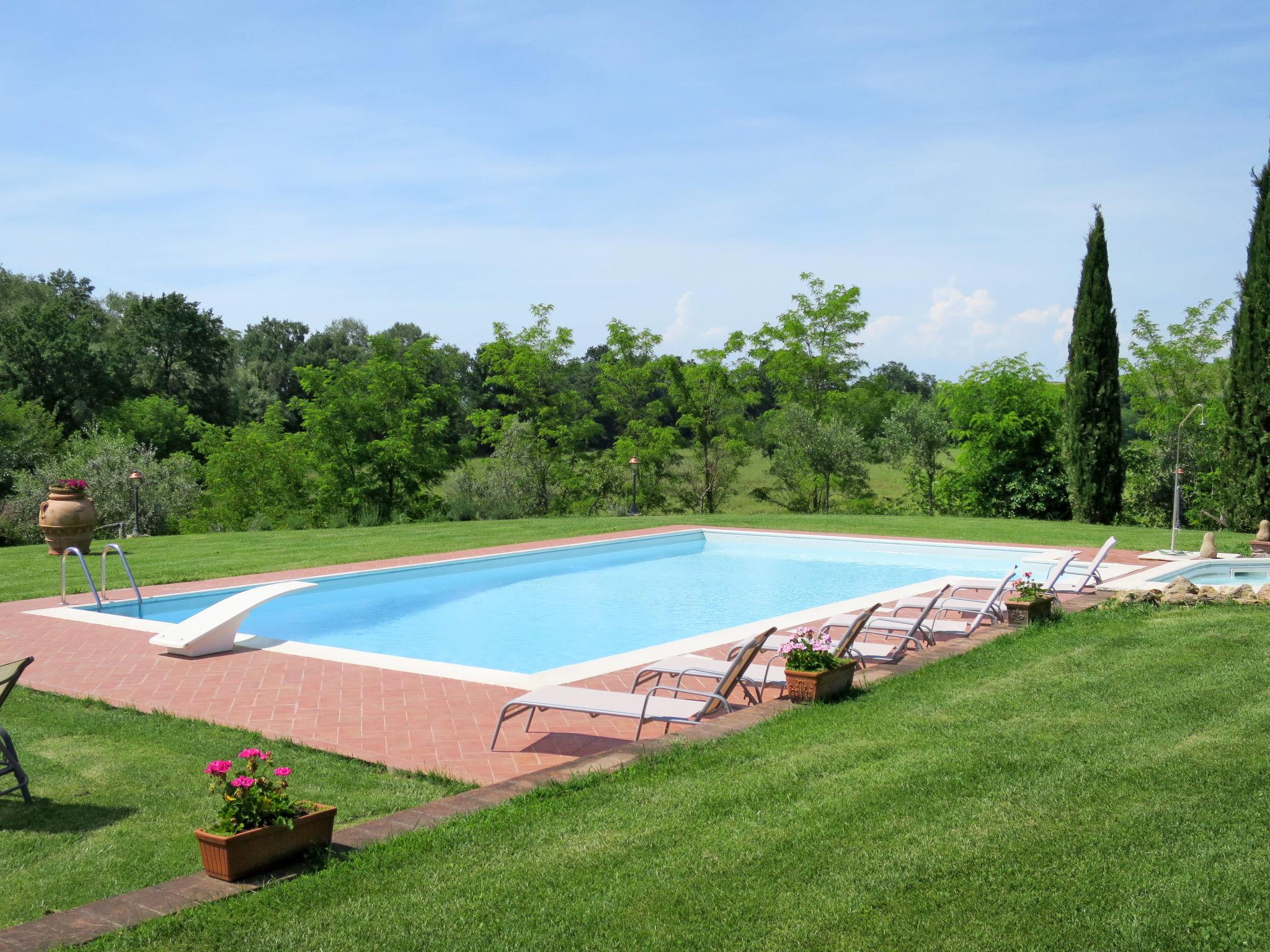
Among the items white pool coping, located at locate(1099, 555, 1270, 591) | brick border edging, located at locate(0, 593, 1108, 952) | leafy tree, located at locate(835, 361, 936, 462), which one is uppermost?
leafy tree, located at locate(835, 361, 936, 462)

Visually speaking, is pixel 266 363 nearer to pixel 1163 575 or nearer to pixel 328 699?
pixel 1163 575

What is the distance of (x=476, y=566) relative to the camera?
16.6 m

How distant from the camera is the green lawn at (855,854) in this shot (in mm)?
3152

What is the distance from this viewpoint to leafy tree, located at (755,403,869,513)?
30.3m

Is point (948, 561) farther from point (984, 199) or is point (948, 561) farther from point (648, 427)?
point (648, 427)

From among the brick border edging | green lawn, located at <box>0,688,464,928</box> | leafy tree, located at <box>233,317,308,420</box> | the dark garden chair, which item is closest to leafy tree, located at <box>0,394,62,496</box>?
leafy tree, located at <box>233,317,308,420</box>

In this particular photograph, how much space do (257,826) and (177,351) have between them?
43636mm

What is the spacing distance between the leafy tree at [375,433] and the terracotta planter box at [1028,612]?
22694 millimetres

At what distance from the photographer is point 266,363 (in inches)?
2110

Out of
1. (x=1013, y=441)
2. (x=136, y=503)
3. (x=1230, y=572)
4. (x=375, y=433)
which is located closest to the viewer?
(x=1230, y=572)

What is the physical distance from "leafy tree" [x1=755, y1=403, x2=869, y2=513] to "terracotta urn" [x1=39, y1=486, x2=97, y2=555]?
66.8 feet

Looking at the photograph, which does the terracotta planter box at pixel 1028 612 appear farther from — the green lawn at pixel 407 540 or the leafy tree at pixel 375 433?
the leafy tree at pixel 375 433

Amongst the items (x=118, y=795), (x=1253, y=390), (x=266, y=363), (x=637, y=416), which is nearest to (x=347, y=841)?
(x=118, y=795)

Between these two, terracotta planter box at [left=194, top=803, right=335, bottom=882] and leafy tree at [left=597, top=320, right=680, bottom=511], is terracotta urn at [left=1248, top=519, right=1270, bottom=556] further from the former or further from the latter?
leafy tree at [left=597, top=320, right=680, bottom=511]
